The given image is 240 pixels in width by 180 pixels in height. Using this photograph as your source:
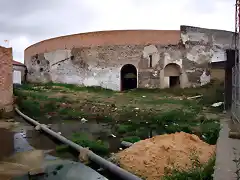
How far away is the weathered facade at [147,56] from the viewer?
2003cm

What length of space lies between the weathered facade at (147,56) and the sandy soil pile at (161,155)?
601 inches

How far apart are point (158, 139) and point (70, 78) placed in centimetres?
1789

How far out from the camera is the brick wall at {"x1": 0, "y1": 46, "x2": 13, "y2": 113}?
9875 millimetres

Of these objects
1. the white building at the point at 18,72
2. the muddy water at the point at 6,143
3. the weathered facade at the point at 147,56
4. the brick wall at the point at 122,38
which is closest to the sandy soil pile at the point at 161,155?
the muddy water at the point at 6,143

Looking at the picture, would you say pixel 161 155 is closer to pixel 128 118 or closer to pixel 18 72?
pixel 128 118

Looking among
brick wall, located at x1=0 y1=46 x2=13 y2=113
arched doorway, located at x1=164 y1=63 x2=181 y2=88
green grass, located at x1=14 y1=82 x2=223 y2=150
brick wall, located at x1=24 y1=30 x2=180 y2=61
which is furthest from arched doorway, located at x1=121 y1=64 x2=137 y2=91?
brick wall, located at x1=0 y1=46 x2=13 y2=113

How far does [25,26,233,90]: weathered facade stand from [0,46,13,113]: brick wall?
36.0ft

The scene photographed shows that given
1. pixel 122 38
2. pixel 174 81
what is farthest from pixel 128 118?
pixel 174 81

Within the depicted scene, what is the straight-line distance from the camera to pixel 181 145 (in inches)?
187

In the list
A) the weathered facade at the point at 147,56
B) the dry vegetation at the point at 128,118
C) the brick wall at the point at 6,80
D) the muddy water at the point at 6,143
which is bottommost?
the muddy water at the point at 6,143

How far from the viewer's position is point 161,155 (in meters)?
4.32

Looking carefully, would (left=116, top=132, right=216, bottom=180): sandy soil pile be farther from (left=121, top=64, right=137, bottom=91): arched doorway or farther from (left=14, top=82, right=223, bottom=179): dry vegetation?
(left=121, top=64, right=137, bottom=91): arched doorway

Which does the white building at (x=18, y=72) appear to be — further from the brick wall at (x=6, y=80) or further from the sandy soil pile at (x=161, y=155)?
the sandy soil pile at (x=161, y=155)

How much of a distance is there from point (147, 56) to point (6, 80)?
1209cm
